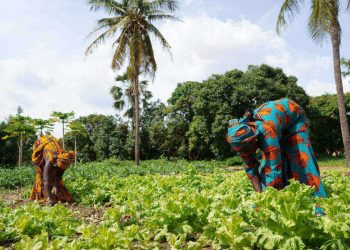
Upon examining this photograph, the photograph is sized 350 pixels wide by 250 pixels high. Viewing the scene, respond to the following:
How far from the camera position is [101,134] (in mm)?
35688

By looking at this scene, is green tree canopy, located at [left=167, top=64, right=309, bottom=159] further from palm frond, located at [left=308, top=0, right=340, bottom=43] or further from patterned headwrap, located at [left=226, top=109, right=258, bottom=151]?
patterned headwrap, located at [left=226, top=109, right=258, bottom=151]

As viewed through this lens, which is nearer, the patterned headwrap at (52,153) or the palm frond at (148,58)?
the patterned headwrap at (52,153)

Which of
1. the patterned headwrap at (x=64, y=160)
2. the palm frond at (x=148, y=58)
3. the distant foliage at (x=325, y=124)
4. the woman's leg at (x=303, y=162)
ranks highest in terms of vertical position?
the palm frond at (x=148, y=58)

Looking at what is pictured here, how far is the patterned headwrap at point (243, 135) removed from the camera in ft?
13.7

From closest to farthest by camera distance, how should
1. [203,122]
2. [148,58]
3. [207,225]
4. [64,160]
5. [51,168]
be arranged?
[207,225] < [64,160] < [51,168] < [148,58] < [203,122]

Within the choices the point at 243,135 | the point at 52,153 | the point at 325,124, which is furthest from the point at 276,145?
the point at 325,124

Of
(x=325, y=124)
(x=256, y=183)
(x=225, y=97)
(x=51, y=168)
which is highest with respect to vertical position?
(x=225, y=97)

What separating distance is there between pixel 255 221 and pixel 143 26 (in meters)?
19.1

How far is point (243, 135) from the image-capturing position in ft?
13.7

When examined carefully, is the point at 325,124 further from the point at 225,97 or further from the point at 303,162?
the point at 303,162

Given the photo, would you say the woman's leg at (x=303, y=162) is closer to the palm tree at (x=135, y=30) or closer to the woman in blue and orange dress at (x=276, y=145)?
the woman in blue and orange dress at (x=276, y=145)

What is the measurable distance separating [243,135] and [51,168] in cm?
382

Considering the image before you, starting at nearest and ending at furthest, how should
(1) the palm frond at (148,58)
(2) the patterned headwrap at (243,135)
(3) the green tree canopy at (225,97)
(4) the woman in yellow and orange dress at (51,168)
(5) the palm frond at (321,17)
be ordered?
(2) the patterned headwrap at (243,135), (4) the woman in yellow and orange dress at (51,168), (5) the palm frond at (321,17), (1) the palm frond at (148,58), (3) the green tree canopy at (225,97)

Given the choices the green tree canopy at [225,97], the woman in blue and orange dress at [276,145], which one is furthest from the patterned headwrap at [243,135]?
the green tree canopy at [225,97]
